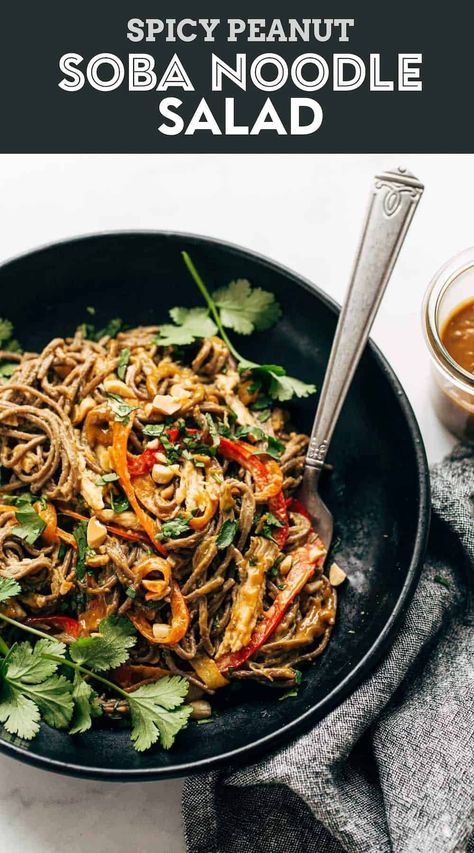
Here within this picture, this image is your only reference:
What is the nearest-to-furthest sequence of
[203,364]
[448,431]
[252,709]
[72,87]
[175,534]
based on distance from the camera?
[175,534], [252,709], [203,364], [448,431], [72,87]

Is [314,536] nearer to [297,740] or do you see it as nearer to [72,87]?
[297,740]

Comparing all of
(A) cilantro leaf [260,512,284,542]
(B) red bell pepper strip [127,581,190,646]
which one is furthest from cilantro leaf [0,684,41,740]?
(A) cilantro leaf [260,512,284,542]

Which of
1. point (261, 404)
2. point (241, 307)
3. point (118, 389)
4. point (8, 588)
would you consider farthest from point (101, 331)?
point (8, 588)

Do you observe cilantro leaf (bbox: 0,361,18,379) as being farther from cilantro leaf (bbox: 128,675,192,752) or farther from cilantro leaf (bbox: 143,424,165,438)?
cilantro leaf (bbox: 128,675,192,752)

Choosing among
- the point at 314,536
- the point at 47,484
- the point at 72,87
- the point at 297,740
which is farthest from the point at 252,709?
the point at 72,87

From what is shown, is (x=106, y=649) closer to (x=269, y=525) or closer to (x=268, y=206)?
(x=269, y=525)

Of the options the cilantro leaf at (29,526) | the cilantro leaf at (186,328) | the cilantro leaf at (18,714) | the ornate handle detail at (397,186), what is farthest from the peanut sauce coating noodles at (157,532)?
the ornate handle detail at (397,186)
